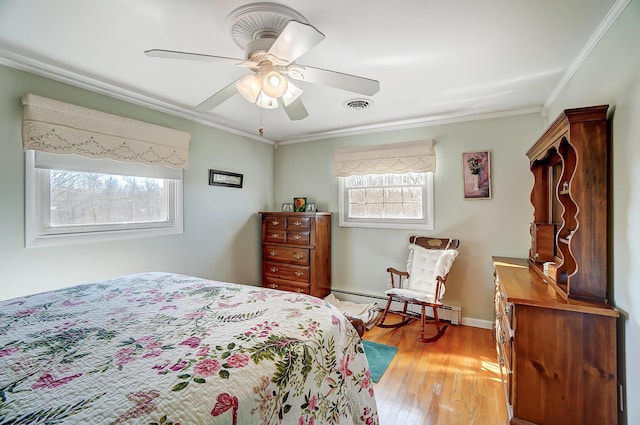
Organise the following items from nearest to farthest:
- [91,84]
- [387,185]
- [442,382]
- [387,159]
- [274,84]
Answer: [274,84], [442,382], [91,84], [387,159], [387,185]

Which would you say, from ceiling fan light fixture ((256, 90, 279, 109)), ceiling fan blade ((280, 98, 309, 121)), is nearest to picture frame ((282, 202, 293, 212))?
ceiling fan blade ((280, 98, 309, 121))

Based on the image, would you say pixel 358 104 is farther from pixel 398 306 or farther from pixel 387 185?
pixel 398 306

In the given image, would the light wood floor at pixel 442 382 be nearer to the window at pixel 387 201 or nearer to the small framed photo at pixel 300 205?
the window at pixel 387 201

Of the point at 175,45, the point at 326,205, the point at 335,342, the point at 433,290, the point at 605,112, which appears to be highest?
the point at 175,45

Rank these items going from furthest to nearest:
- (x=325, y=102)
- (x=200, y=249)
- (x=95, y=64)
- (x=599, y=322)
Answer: (x=200, y=249) < (x=325, y=102) < (x=95, y=64) < (x=599, y=322)

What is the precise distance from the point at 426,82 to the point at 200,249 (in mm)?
2927

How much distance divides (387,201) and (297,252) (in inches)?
53.7

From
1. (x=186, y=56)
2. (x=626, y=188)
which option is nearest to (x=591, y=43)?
(x=626, y=188)

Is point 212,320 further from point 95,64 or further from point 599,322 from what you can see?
point 95,64

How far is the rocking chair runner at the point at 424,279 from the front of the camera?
290cm

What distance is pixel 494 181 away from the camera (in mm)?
3109

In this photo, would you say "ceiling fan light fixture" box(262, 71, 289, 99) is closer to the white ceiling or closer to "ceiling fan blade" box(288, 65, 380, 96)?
"ceiling fan blade" box(288, 65, 380, 96)

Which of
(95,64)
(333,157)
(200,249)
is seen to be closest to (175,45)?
(95,64)

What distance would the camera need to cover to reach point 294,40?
1322mm
